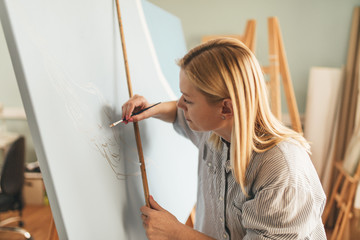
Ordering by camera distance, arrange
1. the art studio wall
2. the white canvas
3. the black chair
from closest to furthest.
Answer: the white canvas
the black chair
the art studio wall

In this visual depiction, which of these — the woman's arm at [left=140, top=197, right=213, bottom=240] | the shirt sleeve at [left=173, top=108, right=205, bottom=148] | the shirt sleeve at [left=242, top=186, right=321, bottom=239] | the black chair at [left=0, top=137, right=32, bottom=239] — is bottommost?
the black chair at [left=0, top=137, right=32, bottom=239]

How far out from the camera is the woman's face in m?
0.81

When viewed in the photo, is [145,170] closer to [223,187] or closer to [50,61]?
[223,187]

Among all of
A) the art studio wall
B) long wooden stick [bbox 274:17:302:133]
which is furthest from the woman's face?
the art studio wall

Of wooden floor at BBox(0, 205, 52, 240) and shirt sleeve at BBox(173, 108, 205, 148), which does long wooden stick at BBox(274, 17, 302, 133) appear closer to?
shirt sleeve at BBox(173, 108, 205, 148)

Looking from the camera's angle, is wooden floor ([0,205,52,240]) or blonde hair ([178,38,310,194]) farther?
wooden floor ([0,205,52,240])

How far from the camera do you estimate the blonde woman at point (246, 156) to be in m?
0.72

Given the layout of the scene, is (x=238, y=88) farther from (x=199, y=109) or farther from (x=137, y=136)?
(x=137, y=136)

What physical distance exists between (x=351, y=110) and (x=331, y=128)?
0.21 metres

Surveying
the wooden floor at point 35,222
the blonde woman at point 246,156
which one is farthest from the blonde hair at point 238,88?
the wooden floor at point 35,222

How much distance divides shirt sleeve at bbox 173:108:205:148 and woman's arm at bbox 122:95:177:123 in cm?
2

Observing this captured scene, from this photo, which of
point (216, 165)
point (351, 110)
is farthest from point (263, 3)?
point (216, 165)

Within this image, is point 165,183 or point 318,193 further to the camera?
point 165,183

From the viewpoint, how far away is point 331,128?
247 cm
